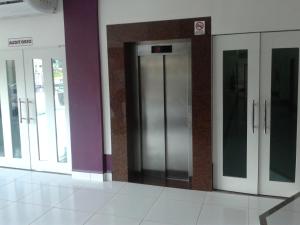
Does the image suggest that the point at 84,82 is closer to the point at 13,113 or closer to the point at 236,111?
the point at 13,113

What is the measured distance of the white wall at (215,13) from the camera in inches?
149

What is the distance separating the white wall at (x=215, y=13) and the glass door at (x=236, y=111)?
0.18 m

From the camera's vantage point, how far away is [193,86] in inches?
169

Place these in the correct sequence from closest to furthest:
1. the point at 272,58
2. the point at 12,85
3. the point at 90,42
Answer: the point at 272,58
the point at 90,42
the point at 12,85

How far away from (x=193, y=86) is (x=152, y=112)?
3.21ft

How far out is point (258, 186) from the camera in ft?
13.8

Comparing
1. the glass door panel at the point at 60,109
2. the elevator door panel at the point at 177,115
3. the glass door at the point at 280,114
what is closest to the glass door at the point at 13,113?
the glass door panel at the point at 60,109

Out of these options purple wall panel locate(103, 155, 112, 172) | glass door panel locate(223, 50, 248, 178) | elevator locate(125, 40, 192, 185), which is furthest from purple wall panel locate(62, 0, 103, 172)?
glass door panel locate(223, 50, 248, 178)

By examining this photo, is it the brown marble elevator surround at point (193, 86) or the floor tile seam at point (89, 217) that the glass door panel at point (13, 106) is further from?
the floor tile seam at point (89, 217)

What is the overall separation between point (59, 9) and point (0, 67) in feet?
5.40

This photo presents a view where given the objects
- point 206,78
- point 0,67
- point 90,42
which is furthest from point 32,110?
point 206,78

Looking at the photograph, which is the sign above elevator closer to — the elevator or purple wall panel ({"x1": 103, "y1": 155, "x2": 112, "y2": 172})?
the elevator

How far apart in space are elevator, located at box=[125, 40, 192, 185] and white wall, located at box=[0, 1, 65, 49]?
1.20m

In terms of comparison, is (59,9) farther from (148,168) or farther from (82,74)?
(148,168)
